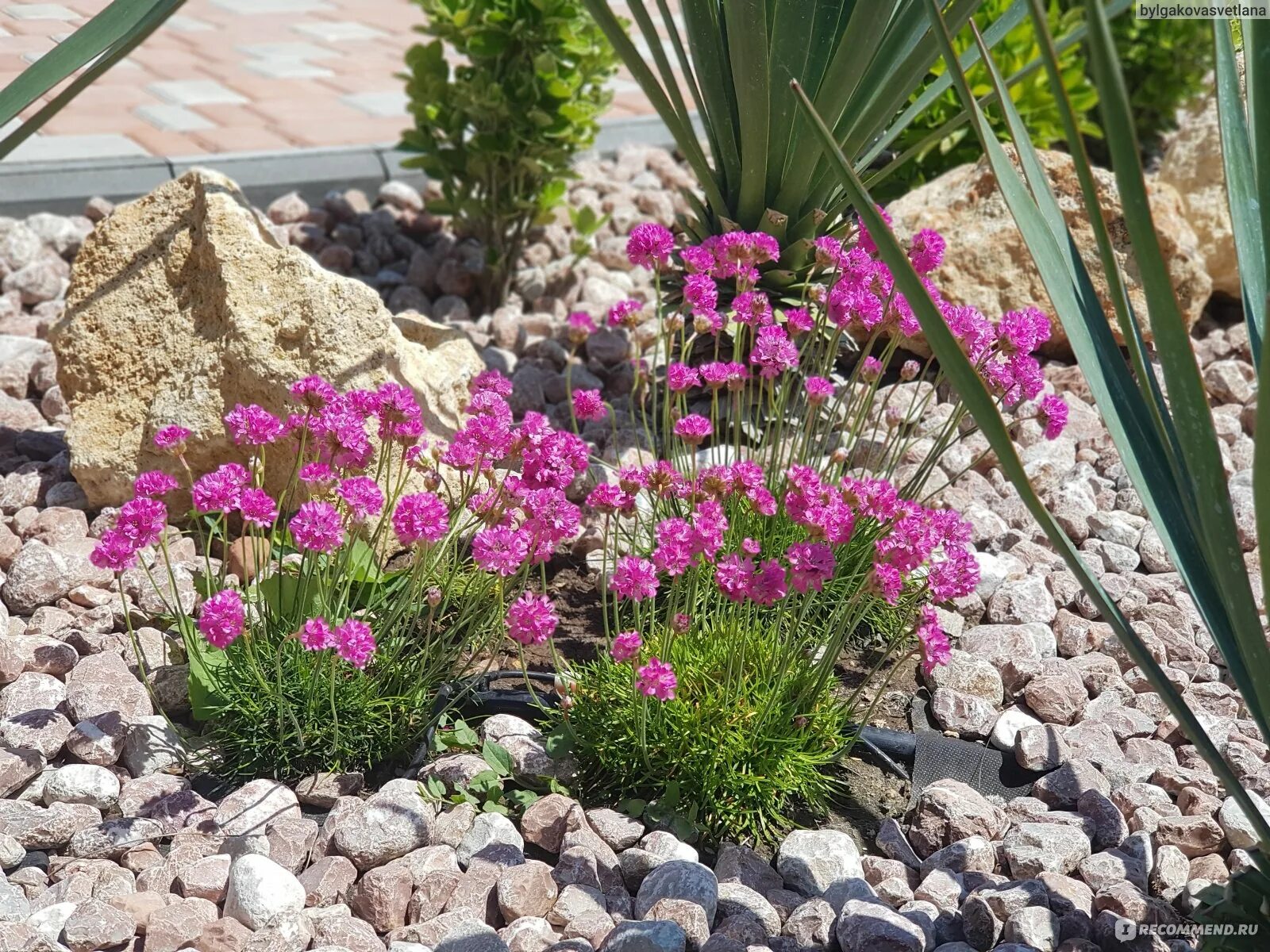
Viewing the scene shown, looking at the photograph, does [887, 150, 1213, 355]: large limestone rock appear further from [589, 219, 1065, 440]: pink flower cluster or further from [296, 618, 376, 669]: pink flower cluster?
[296, 618, 376, 669]: pink flower cluster

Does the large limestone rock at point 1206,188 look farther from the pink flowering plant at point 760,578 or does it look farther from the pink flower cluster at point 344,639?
the pink flower cluster at point 344,639

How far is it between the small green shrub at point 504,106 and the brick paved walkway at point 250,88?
72 cm

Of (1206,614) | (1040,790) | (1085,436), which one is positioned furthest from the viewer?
(1085,436)

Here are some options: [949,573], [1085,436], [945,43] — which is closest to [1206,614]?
[949,573]

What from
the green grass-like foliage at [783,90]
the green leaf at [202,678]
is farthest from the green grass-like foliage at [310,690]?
the green grass-like foliage at [783,90]

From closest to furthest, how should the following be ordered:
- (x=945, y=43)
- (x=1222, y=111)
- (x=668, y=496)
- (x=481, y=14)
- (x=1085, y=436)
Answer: (x=945, y=43) < (x=1222, y=111) < (x=668, y=496) < (x=1085, y=436) < (x=481, y=14)

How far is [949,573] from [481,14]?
2526mm

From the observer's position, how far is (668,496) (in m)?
2.55

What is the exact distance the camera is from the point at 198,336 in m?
2.93

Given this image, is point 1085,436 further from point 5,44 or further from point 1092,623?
point 5,44

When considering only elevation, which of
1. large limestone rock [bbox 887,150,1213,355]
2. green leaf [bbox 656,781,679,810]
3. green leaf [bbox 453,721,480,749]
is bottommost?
green leaf [bbox 453,721,480,749]

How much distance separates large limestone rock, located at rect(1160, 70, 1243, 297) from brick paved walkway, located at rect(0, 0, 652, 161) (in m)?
2.42

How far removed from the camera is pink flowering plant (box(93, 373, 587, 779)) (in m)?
1.96

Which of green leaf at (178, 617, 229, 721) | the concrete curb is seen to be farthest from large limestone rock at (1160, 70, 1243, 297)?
A: green leaf at (178, 617, 229, 721)
